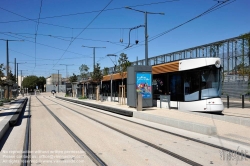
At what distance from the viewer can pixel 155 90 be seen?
64.3 feet

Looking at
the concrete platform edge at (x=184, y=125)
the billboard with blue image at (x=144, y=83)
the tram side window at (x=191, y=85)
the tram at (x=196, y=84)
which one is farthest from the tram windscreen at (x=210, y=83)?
the billboard with blue image at (x=144, y=83)

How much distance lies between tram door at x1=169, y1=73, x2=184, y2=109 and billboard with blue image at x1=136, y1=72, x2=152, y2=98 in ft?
6.08

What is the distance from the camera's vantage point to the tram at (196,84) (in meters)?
13.9

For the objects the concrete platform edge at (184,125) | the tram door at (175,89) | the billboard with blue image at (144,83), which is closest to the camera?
the concrete platform edge at (184,125)

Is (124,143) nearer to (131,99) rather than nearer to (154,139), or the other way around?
(154,139)

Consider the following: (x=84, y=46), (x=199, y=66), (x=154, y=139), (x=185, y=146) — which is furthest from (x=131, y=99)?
(x=84, y=46)

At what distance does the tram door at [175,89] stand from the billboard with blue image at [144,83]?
1.85 metres

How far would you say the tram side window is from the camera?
14.4 m

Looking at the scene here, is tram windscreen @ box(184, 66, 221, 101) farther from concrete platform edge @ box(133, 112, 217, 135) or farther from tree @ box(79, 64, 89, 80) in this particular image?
tree @ box(79, 64, 89, 80)

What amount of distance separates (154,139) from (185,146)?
1357 mm

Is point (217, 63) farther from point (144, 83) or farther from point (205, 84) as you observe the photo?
point (144, 83)

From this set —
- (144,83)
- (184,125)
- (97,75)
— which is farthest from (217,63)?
(97,75)

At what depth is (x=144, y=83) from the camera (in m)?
18.1

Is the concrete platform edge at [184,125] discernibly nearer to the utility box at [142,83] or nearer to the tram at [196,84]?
the tram at [196,84]
